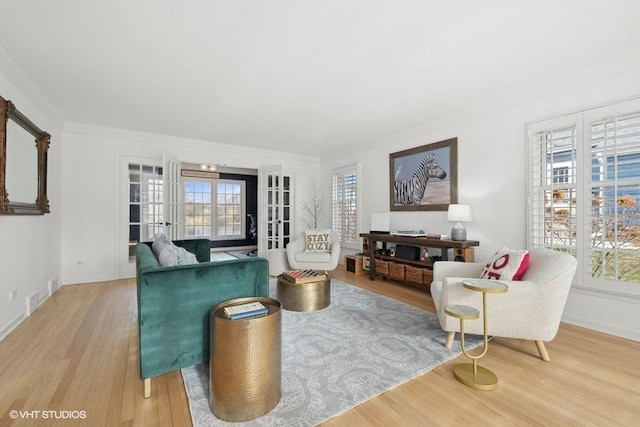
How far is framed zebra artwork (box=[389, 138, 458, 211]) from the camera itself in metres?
4.03

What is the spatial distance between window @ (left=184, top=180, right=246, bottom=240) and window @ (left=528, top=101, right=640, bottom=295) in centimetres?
750

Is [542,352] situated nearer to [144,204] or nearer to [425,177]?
[425,177]

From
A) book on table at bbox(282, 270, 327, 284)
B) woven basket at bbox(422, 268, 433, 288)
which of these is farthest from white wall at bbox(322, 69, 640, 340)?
book on table at bbox(282, 270, 327, 284)

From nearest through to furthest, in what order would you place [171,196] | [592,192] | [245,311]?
[245,311] → [592,192] → [171,196]

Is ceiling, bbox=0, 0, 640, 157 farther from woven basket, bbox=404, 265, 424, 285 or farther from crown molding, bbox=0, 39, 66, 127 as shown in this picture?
woven basket, bbox=404, 265, 424, 285

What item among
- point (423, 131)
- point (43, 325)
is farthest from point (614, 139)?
point (43, 325)

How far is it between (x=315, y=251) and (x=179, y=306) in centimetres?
316

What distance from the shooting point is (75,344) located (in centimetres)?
242

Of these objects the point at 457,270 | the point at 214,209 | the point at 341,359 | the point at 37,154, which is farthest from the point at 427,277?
the point at 214,209

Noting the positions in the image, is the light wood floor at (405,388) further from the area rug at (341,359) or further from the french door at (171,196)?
the french door at (171,196)

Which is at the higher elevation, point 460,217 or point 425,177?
point 425,177

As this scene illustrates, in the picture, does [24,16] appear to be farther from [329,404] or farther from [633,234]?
[633,234]

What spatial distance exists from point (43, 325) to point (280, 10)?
3.52 metres

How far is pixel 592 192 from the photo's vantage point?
→ 9.04 ft
